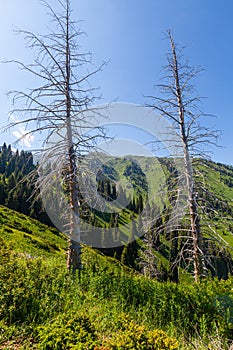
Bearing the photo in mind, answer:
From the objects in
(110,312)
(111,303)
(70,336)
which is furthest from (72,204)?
(70,336)

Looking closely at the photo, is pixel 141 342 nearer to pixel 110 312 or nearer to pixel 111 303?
pixel 110 312

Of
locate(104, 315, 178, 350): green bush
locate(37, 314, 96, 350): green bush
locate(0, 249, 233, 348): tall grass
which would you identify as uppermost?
locate(104, 315, 178, 350): green bush

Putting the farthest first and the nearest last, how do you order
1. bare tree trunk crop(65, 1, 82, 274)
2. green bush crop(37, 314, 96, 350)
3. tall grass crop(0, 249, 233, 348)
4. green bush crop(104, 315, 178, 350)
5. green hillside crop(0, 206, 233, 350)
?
bare tree trunk crop(65, 1, 82, 274) < tall grass crop(0, 249, 233, 348) < green hillside crop(0, 206, 233, 350) < green bush crop(37, 314, 96, 350) < green bush crop(104, 315, 178, 350)

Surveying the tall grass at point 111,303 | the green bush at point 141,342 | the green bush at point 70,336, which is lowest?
the tall grass at point 111,303

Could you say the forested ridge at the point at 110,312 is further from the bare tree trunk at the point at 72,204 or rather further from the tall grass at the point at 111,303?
the bare tree trunk at the point at 72,204

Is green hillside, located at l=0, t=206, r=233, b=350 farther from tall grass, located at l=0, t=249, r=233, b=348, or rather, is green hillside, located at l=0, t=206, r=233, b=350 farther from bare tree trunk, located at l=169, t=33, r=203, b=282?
bare tree trunk, located at l=169, t=33, r=203, b=282

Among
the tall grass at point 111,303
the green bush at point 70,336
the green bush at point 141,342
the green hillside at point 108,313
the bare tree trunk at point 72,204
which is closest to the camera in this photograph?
the green bush at point 141,342

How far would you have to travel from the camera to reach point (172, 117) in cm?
1106

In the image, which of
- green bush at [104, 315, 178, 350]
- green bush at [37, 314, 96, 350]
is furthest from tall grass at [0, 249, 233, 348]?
green bush at [104, 315, 178, 350]

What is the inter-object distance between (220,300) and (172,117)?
7.63m

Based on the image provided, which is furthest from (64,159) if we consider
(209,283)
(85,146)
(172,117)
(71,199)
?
(209,283)

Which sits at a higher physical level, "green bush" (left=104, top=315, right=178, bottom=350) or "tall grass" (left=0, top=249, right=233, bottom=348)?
"green bush" (left=104, top=315, right=178, bottom=350)

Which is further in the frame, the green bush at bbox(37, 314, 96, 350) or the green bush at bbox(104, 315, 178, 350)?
the green bush at bbox(37, 314, 96, 350)

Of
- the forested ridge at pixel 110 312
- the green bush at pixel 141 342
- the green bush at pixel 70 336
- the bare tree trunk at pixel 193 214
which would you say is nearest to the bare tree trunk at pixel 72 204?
the forested ridge at pixel 110 312
